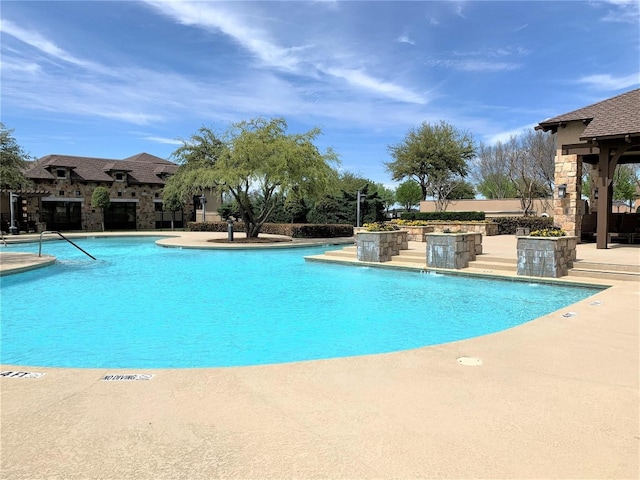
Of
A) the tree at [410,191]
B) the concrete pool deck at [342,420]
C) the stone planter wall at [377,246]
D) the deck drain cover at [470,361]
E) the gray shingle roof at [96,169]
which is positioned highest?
the gray shingle roof at [96,169]

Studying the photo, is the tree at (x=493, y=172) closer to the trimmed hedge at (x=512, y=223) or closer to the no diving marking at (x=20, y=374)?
the trimmed hedge at (x=512, y=223)

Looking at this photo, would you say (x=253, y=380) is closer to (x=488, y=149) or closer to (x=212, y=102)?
(x=212, y=102)

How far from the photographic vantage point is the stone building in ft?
103

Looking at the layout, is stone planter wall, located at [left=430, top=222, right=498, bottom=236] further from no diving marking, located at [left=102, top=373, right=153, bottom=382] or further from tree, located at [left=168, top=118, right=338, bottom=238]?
no diving marking, located at [left=102, top=373, right=153, bottom=382]

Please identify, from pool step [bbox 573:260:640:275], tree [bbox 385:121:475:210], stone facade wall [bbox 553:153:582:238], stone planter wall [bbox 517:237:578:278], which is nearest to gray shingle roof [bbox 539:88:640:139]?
stone facade wall [bbox 553:153:582:238]

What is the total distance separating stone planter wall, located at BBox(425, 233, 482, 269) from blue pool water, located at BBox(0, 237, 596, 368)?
1.80ft

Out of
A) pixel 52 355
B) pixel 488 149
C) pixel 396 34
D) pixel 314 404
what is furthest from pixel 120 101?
pixel 488 149

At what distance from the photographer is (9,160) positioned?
13.6 metres

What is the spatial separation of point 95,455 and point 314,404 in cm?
134

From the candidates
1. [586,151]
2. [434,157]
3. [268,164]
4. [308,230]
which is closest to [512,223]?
[586,151]

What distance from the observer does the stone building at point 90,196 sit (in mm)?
31516

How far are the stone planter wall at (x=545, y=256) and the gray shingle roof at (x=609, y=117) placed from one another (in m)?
4.40

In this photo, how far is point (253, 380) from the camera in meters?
3.38

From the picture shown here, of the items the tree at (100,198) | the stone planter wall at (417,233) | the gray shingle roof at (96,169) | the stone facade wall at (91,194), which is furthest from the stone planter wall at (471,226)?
the gray shingle roof at (96,169)
